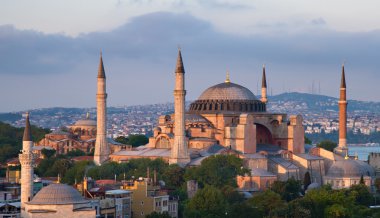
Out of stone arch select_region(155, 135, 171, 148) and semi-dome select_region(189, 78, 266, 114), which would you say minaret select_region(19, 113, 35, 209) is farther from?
semi-dome select_region(189, 78, 266, 114)

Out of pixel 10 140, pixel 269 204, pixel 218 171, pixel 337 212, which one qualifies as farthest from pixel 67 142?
pixel 337 212

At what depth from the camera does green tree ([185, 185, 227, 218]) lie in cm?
5234

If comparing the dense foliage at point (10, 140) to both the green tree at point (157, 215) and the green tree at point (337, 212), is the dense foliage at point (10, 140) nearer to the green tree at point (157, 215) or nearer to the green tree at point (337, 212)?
the green tree at point (337, 212)

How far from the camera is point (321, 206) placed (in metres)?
56.8

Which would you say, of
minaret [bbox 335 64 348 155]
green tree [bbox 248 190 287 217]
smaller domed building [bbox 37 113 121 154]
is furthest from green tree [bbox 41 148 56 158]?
green tree [bbox 248 190 287 217]

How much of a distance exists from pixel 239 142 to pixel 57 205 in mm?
23643

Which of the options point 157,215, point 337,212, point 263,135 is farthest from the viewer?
point 263,135

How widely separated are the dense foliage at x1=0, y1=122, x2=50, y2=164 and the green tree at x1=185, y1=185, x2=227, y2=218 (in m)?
27.2

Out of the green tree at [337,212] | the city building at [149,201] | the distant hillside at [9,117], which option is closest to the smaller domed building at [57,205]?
the city building at [149,201]

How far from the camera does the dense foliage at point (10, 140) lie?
81062 millimetres

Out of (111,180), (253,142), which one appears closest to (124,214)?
(111,180)

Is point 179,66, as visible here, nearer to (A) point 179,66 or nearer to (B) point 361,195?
(A) point 179,66

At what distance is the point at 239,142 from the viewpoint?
67.8 m

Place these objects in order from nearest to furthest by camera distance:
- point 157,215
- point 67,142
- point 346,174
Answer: point 157,215 < point 346,174 < point 67,142
